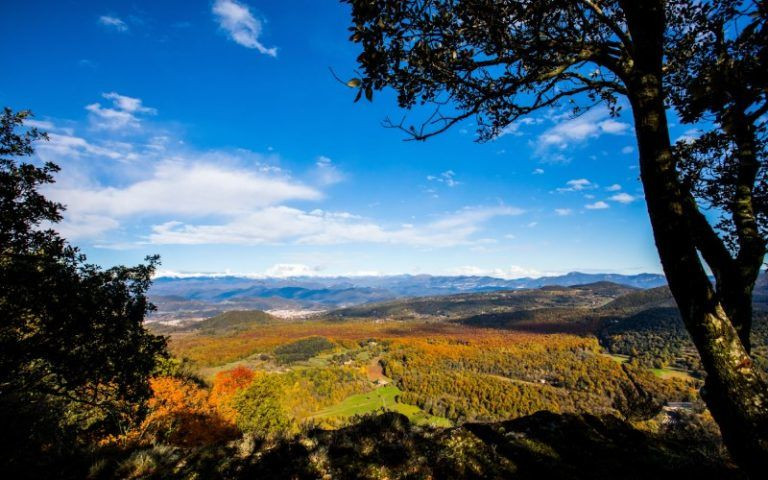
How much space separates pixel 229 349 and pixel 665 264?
182 m

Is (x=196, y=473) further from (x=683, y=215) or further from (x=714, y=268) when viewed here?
(x=714, y=268)

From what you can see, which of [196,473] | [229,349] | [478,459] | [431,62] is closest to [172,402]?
[196,473]

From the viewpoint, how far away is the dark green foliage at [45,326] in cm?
1016

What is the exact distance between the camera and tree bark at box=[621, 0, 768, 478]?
2983mm

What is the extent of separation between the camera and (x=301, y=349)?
157875 millimetres

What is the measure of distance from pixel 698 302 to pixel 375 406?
89031 mm

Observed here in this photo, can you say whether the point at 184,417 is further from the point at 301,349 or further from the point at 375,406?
the point at 301,349

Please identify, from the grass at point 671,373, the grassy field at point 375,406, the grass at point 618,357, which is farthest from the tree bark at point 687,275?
the grass at point 618,357

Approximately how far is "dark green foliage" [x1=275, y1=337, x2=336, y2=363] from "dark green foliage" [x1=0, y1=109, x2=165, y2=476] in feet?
440

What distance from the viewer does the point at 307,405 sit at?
280ft

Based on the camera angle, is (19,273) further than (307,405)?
No

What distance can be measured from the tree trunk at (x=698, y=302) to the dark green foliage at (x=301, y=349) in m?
147

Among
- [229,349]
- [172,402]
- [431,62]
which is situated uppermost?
[431,62]

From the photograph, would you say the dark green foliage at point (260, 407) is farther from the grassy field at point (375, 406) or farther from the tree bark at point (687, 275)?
the grassy field at point (375, 406)
